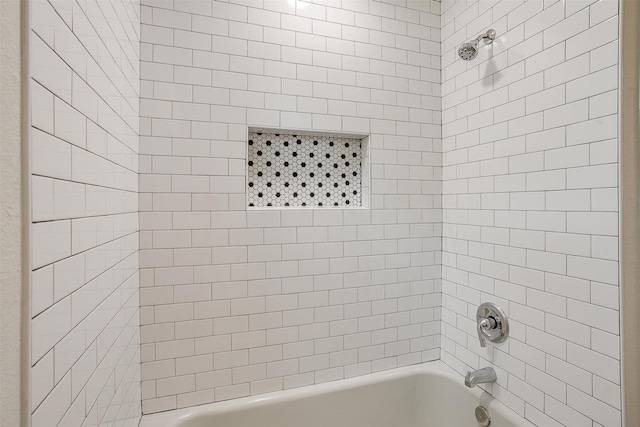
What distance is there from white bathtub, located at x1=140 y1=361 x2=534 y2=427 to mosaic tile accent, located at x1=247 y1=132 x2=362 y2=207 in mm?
965

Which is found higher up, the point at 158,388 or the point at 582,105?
the point at 582,105

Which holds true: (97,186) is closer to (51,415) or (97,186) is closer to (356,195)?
(51,415)

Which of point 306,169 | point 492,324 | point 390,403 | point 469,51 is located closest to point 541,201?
point 492,324

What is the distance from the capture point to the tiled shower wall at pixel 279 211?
139 centimetres

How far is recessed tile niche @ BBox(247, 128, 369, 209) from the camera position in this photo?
1595 millimetres

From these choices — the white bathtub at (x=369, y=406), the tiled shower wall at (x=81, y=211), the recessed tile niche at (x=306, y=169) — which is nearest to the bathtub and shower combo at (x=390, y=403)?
the white bathtub at (x=369, y=406)

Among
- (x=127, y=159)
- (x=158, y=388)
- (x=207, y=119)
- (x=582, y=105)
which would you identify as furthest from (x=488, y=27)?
(x=158, y=388)

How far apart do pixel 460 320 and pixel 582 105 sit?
1.15 metres

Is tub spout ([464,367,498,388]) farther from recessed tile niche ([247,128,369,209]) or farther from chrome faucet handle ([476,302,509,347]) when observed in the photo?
recessed tile niche ([247,128,369,209])

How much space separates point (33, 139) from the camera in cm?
47

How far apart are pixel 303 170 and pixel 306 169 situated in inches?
0.7

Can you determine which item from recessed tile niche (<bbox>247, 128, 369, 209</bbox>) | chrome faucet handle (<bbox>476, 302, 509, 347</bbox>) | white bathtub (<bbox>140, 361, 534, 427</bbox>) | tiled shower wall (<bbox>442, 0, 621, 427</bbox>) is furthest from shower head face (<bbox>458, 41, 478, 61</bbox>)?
white bathtub (<bbox>140, 361, 534, 427</bbox>)

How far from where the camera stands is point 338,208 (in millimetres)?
1644

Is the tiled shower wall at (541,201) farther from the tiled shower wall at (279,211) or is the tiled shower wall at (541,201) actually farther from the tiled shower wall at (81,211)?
the tiled shower wall at (81,211)
